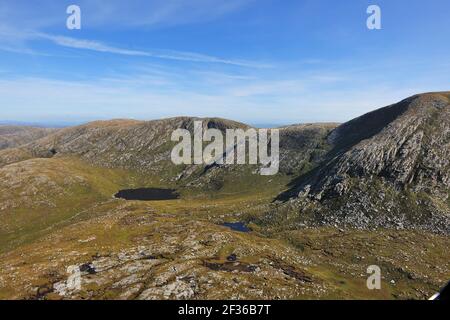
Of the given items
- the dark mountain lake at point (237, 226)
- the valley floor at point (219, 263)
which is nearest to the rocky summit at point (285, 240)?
the valley floor at point (219, 263)

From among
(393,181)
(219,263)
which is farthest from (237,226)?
(393,181)

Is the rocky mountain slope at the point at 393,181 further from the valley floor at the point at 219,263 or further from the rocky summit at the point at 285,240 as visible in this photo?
the valley floor at the point at 219,263

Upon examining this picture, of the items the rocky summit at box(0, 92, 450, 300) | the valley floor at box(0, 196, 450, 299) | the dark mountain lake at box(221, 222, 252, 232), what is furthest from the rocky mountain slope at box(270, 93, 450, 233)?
the dark mountain lake at box(221, 222, 252, 232)

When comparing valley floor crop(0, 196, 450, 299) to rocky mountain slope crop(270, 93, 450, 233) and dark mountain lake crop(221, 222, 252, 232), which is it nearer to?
dark mountain lake crop(221, 222, 252, 232)

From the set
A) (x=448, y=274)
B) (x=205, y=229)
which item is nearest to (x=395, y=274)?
(x=448, y=274)

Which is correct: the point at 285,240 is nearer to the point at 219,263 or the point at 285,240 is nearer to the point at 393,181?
the point at 219,263
